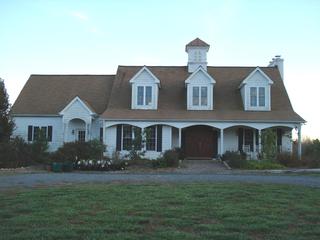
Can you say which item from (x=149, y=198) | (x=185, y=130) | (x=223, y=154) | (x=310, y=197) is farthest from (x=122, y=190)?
(x=185, y=130)

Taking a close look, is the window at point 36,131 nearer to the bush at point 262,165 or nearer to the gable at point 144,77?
the gable at point 144,77

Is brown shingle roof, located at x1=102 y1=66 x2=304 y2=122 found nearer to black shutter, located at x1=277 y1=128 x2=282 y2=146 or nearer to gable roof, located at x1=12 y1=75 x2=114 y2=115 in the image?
black shutter, located at x1=277 y1=128 x2=282 y2=146

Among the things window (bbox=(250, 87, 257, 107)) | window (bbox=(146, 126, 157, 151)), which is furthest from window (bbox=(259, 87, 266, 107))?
window (bbox=(146, 126, 157, 151))

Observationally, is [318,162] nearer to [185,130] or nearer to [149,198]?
[185,130]

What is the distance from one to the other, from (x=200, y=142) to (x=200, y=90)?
385 centimetres

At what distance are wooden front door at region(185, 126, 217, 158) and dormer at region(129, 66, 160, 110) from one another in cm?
338

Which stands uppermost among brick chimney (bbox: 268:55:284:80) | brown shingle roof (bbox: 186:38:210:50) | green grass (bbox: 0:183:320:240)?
brown shingle roof (bbox: 186:38:210:50)

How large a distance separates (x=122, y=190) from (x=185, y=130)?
66.7 feet

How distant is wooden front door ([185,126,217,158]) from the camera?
107 ft

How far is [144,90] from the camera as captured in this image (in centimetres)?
3291

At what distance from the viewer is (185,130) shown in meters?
33.0

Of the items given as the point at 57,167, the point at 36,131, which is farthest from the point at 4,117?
the point at 57,167

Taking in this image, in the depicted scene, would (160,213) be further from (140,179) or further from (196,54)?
(196,54)

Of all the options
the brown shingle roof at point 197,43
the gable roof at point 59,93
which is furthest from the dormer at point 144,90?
the brown shingle roof at point 197,43
